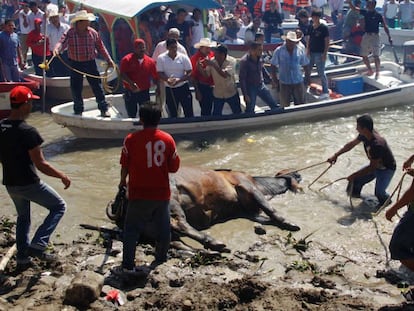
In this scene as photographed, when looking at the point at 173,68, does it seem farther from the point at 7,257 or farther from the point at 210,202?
the point at 7,257

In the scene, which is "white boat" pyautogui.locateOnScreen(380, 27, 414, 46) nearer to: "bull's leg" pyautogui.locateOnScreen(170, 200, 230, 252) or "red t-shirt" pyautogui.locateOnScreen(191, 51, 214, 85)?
"red t-shirt" pyautogui.locateOnScreen(191, 51, 214, 85)

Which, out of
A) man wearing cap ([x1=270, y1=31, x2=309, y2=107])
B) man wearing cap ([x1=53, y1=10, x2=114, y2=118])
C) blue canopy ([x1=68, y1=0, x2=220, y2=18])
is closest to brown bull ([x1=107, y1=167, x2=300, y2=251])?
man wearing cap ([x1=53, y1=10, x2=114, y2=118])

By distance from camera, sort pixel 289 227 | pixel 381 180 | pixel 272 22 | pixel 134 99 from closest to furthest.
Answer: pixel 289 227, pixel 381 180, pixel 134 99, pixel 272 22

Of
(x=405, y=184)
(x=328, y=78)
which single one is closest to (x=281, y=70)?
(x=328, y=78)

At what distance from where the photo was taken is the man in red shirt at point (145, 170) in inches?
236

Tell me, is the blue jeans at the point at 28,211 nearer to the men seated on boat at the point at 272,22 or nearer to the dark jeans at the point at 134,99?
the dark jeans at the point at 134,99

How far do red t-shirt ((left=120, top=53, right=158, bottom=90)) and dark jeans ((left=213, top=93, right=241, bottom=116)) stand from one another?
53.2 inches

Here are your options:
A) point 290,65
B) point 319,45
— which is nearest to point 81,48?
point 290,65

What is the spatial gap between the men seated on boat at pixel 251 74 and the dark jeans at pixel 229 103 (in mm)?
174

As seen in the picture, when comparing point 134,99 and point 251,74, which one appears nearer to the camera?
point 134,99

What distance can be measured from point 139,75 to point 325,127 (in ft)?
12.7

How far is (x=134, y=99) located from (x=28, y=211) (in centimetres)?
565

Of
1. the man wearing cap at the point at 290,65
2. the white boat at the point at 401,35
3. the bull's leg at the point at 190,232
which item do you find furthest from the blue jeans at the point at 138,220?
the white boat at the point at 401,35

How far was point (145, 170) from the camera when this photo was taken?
19.7ft
